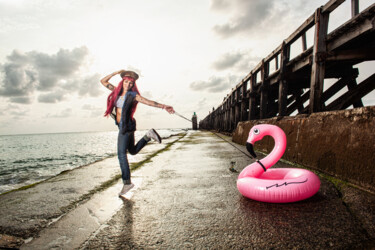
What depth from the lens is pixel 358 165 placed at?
2387mm

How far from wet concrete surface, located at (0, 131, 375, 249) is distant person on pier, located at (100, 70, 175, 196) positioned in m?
0.48

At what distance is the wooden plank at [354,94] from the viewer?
4502 mm

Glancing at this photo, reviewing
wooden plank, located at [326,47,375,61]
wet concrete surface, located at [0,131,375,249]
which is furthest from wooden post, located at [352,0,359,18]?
wet concrete surface, located at [0,131,375,249]

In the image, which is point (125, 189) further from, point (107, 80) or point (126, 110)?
point (107, 80)

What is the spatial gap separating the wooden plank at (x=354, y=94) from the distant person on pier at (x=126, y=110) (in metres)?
3.82

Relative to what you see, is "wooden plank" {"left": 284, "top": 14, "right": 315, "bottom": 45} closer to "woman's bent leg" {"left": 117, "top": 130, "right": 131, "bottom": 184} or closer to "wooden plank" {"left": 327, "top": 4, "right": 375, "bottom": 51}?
"wooden plank" {"left": 327, "top": 4, "right": 375, "bottom": 51}

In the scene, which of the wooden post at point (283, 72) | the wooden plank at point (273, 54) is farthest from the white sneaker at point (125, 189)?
the wooden plank at point (273, 54)

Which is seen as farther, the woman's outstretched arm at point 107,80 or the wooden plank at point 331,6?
the wooden plank at point 331,6

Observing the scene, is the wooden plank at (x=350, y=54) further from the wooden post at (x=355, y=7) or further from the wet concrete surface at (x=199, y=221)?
the wet concrete surface at (x=199, y=221)

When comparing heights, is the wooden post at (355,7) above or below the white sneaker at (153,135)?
above

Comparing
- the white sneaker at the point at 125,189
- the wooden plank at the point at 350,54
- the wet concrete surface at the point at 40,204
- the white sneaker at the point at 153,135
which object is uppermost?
the wooden plank at the point at 350,54

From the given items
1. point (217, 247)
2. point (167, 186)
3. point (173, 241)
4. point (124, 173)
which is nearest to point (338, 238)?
point (217, 247)

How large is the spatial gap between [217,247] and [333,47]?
4.34m

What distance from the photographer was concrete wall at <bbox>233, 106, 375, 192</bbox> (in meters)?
2.29
